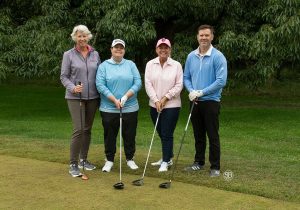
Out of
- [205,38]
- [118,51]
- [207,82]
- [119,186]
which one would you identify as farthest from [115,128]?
[205,38]

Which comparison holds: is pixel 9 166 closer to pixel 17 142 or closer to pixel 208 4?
pixel 17 142

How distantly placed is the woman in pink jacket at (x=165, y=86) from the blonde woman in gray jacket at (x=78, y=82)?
724 mm

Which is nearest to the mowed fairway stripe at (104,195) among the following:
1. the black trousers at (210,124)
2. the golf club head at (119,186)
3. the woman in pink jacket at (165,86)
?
the golf club head at (119,186)

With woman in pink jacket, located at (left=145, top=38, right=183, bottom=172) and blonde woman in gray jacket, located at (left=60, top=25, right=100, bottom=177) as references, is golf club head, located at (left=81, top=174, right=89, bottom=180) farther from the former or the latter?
woman in pink jacket, located at (left=145, top=38, right=183, bottom=172)

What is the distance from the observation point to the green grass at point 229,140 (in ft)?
21.6

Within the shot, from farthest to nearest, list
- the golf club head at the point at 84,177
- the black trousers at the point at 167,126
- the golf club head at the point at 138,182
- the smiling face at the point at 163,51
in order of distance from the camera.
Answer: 1. the black trousers at the point at 167,126
2. the smiling face at the point at 163,51
3. the golf club head at the point at 84,177
4. the golf club head at the point at 138,182

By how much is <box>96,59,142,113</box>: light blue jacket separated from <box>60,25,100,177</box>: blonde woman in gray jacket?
0.13 m

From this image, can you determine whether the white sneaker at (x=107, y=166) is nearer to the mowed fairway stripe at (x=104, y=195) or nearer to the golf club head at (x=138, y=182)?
the mowed fairway stripe at (x=104, y=195)

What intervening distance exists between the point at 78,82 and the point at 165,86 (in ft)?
3.60

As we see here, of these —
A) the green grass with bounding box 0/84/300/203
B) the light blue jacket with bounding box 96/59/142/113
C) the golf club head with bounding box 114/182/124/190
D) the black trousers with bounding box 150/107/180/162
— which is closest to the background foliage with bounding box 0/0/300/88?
the green grass with bounding box 0/84/300/203

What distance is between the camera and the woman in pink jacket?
688 centimetres

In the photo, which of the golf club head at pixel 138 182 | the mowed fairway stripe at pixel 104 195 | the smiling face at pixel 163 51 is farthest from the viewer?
the smiling face at pixel 163 51

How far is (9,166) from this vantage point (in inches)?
284

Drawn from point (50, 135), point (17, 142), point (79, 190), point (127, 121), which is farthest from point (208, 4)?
point (79, 190)
